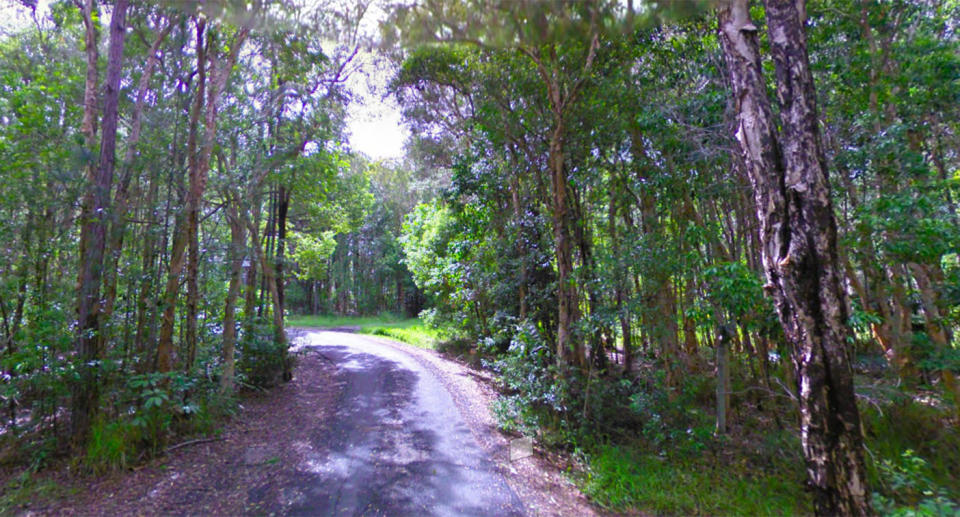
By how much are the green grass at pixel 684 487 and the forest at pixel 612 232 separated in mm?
30

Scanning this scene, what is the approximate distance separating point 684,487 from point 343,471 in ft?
12.5

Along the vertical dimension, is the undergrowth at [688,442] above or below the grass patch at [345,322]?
below

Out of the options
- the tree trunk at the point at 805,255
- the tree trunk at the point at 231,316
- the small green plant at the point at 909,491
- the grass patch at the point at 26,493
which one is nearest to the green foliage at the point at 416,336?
the tree trunk at the point at 231,316

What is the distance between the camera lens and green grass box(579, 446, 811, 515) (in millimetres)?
4230

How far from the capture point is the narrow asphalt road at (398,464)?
4113 mm

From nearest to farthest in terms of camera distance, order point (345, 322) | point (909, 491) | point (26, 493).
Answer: point (909, 491) < point (26, 493) < point (345, 322)

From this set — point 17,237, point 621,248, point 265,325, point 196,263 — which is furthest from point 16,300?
point 621,248

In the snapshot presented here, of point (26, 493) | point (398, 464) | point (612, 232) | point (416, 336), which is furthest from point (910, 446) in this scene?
point (416, 336)

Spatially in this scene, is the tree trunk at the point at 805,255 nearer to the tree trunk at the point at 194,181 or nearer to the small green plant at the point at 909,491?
the small green plant at the point at 909,491

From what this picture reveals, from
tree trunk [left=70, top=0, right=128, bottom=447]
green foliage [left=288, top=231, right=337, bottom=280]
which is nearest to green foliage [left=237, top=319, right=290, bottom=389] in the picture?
tree trunk [left=70, top=0, right=128, bottom=447]

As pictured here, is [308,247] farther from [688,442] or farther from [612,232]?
[688,442]

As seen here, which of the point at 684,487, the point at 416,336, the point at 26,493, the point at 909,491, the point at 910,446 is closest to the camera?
the point at 909,491

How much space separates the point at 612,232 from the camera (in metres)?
7.31

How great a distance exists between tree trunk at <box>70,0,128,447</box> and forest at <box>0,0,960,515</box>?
0.12 ft
